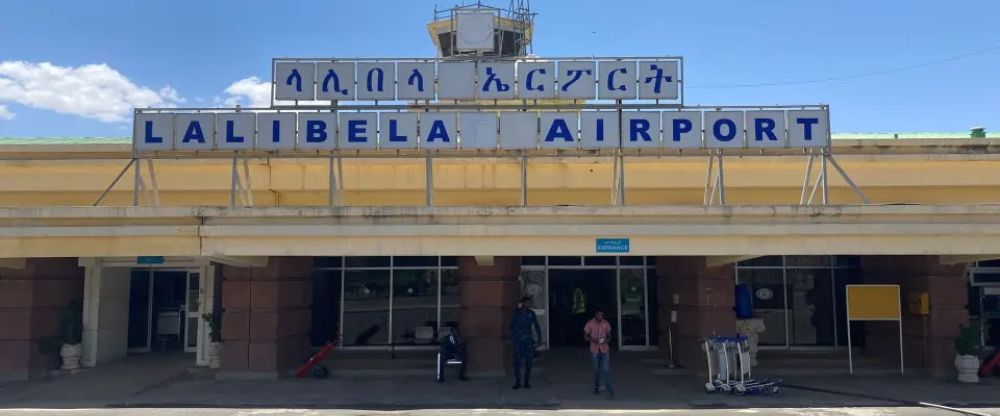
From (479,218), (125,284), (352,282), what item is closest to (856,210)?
(479,218)

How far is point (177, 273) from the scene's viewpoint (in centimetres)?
1717

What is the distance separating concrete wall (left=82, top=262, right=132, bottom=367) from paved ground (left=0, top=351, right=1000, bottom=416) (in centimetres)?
87

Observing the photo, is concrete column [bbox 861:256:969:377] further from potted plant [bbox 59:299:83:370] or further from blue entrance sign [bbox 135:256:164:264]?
potted plant [bbox 59:299:83:370]

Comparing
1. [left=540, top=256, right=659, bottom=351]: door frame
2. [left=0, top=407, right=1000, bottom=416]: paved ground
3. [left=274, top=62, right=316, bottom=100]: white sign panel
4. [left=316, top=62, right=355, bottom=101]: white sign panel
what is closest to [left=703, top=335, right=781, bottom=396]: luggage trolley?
[left=0, top=407, right=1000, bottom=416]: paved ground

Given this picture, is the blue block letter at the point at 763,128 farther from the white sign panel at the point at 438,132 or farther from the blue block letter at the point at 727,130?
the white sign panel at the point at 438,132

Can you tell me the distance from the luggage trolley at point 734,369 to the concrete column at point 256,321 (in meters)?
7.77

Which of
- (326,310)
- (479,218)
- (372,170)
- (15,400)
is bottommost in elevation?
(15,400)

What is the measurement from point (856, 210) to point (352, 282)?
33.1ft

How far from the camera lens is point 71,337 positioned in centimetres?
1424

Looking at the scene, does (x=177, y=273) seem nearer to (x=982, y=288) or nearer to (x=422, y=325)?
(x=422, y=325)

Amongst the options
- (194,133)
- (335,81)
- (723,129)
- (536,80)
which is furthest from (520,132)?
(194,133)

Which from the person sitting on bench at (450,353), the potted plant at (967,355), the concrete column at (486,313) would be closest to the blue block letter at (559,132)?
the concrete column at (486,313)

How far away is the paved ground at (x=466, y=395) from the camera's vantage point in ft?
35.6

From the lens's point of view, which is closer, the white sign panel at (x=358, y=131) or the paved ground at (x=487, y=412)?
the paved ground at (x=487, y=412)
